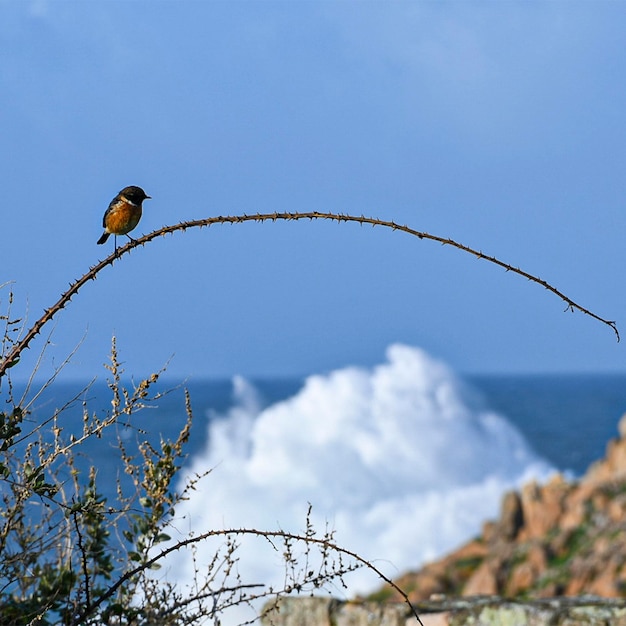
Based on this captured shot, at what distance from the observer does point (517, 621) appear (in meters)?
5.32

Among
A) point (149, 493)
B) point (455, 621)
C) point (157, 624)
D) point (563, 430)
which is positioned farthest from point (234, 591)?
point (563, 430)

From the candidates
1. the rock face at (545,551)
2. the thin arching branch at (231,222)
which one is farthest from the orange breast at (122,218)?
the rock face at (545,551)

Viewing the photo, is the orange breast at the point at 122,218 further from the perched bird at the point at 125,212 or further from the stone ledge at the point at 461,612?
the stone ledge at the point at 461,612

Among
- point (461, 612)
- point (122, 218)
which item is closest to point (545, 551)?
point (461, 612)

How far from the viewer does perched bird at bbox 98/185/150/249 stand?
209 inches

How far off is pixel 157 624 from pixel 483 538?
15815 millimetres

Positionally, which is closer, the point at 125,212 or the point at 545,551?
the point at 125,212

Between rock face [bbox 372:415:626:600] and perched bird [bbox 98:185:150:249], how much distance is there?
775 centimetres

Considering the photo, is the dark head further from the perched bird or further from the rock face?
the rock face

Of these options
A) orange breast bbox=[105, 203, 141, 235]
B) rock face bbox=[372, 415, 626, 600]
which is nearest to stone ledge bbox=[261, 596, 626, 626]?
orange breast bbox=[105, 203, 141, 235]

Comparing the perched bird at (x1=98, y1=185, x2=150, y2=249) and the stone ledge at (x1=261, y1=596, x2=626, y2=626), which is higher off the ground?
the perched bird at (x1=98, y1=185, x2=150, y2=249)

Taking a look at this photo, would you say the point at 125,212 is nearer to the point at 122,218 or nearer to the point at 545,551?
the point at 122,218

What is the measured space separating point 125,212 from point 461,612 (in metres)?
2.95

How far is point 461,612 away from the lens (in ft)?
17.8
